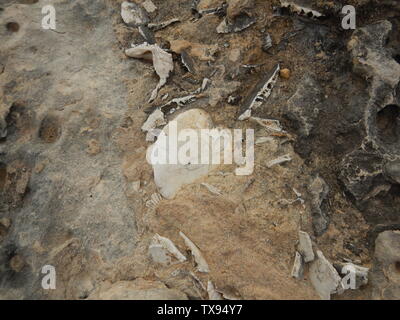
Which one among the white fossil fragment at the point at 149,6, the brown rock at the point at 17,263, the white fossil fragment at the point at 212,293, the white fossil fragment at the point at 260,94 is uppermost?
the white fossil fragment at the point at 149,6

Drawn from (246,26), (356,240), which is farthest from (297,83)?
(356,240)

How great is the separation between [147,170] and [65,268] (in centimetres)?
92

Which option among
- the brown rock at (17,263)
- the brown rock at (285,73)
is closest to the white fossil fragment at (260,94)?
the brown rock at (285,73)

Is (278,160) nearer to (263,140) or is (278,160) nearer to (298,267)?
(263,140)

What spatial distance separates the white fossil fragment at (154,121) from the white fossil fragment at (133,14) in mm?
1087

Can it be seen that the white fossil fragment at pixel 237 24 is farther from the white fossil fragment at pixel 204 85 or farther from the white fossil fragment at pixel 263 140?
the white fossil fragment at pixel 263 140

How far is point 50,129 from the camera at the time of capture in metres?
3.46

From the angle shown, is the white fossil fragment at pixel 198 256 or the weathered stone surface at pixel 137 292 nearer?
the weathered stone surface at pixel 137 292

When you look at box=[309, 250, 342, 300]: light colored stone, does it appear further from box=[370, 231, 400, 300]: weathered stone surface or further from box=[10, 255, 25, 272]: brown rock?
box=[10, 255, 25, 272]: brown rock

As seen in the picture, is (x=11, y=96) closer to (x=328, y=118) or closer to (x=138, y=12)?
(x=138, y=12)

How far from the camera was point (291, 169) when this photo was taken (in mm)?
3172

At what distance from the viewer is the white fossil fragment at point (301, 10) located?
3436 mm

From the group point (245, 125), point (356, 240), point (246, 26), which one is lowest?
point (356, 240)
